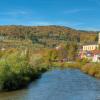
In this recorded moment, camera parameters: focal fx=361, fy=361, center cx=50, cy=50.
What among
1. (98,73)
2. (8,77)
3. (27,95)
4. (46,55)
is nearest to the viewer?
(27,95)

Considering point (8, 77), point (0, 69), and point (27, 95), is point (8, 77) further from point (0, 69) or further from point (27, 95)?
point (27, 95)

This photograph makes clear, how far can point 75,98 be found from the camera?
35.1m

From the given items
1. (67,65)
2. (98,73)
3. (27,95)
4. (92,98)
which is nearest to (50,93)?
(27,95)

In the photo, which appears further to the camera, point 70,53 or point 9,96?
point 70,53

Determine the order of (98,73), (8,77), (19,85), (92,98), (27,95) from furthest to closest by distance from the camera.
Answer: (98,73) → (19,85) → (8,77) → (27,95) → (92,98)

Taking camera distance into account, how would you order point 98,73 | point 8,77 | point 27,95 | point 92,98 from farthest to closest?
1. point 98,73
2. point 8,77
3. point 27,95
4. point 92,98

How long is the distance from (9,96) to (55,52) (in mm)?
90785

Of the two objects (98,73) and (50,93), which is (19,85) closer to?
(50,93)

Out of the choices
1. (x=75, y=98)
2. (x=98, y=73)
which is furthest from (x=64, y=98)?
(x=98, y=73)

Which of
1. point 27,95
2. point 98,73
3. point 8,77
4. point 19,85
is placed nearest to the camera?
point 27,95

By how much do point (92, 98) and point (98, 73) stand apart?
1229 inches

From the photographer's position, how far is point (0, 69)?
42.2 m

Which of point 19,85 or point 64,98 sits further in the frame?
point 19,85

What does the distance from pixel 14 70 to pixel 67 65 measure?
6119 cm
